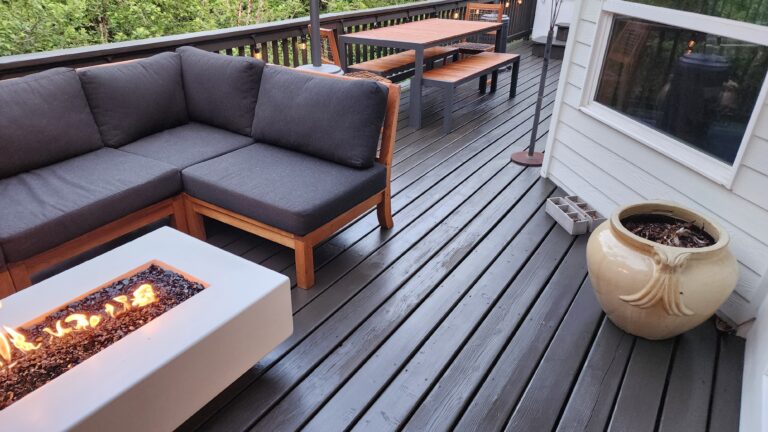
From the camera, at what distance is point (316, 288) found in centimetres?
221

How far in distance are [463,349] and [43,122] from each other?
2.16m

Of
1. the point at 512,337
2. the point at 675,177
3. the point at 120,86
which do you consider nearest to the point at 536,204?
the point at 675,177

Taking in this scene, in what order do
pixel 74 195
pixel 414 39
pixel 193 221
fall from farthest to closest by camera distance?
pixel 414 39
pixel 193 221
pixel 74 195

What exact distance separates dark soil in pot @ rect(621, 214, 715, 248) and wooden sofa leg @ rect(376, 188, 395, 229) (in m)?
1.15

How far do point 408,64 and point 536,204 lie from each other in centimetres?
216

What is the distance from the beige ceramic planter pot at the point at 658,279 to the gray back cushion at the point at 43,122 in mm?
2459

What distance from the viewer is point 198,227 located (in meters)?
2.55

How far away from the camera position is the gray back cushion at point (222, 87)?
8.89 ft

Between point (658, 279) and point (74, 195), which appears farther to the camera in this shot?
point (74, 195)

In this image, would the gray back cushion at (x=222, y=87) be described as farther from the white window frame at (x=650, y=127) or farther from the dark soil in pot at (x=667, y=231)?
the dark soil in pot at (x=667, y=231)

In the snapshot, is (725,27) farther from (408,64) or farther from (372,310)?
(408,64)

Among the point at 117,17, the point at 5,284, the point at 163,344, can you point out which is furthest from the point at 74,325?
the point at 117,17

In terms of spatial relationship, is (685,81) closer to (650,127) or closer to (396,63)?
(650,127)

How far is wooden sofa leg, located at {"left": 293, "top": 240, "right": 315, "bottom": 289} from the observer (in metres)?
2.13
